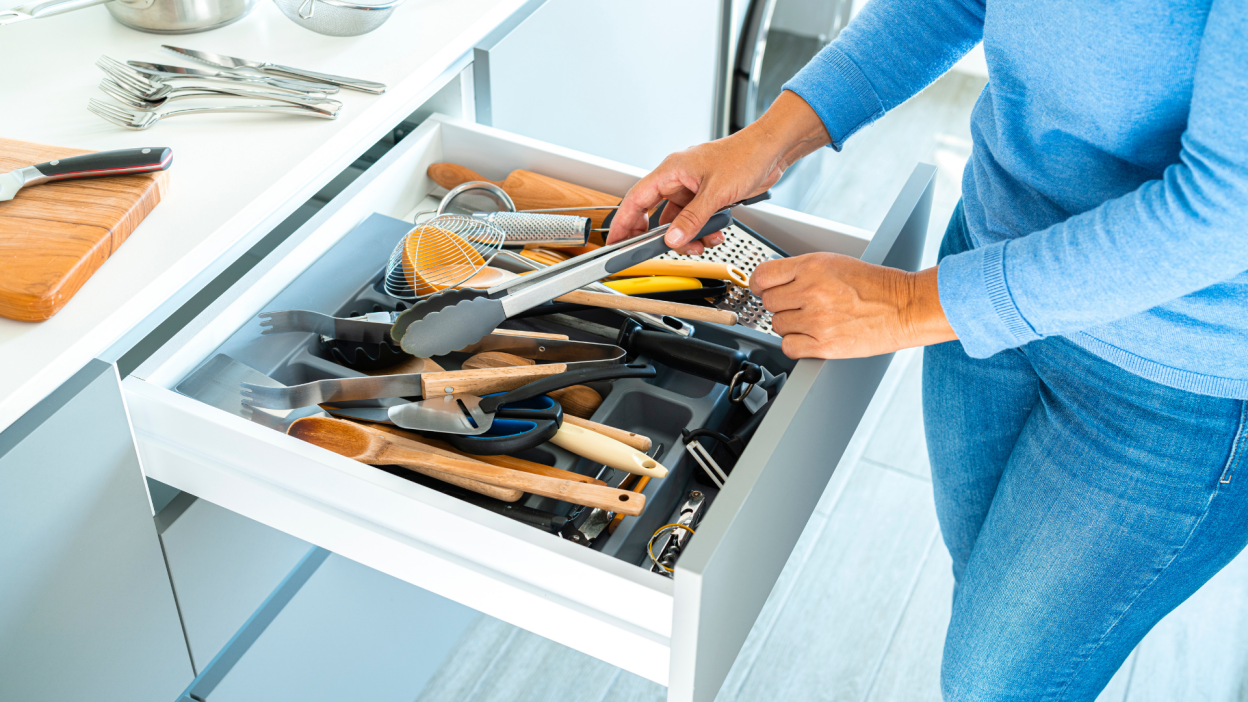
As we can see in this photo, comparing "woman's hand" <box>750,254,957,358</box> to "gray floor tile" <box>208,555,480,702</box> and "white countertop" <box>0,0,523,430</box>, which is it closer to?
"white countertop" <box>0,0,523,430</box>

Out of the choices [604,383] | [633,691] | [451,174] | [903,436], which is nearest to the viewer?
[604,383]

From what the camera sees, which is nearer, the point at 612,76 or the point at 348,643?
the point at 348,643

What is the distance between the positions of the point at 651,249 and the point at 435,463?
258mm

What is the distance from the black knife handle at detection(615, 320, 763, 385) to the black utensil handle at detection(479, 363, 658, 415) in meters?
0.02

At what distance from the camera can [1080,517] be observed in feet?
2.72

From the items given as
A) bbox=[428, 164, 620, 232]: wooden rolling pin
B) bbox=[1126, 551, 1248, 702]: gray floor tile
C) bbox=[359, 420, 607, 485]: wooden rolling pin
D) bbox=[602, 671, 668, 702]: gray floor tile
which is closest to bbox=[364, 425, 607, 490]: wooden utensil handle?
bbox=[359, 420, 607, 485]: wooden rolling pin

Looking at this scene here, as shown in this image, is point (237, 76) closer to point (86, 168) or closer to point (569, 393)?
point (86, 168)

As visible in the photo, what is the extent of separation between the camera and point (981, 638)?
899 millimetres

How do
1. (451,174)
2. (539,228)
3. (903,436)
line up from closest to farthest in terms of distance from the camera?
(539,228) → (451,174) → (903,436)

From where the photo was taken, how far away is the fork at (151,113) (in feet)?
3.04

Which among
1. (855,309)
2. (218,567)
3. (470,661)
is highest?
(855,309)

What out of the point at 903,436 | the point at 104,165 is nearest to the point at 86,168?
the point at 104,165

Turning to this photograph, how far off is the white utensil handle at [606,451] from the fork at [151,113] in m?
0.40

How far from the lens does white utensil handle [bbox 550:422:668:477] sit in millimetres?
739
